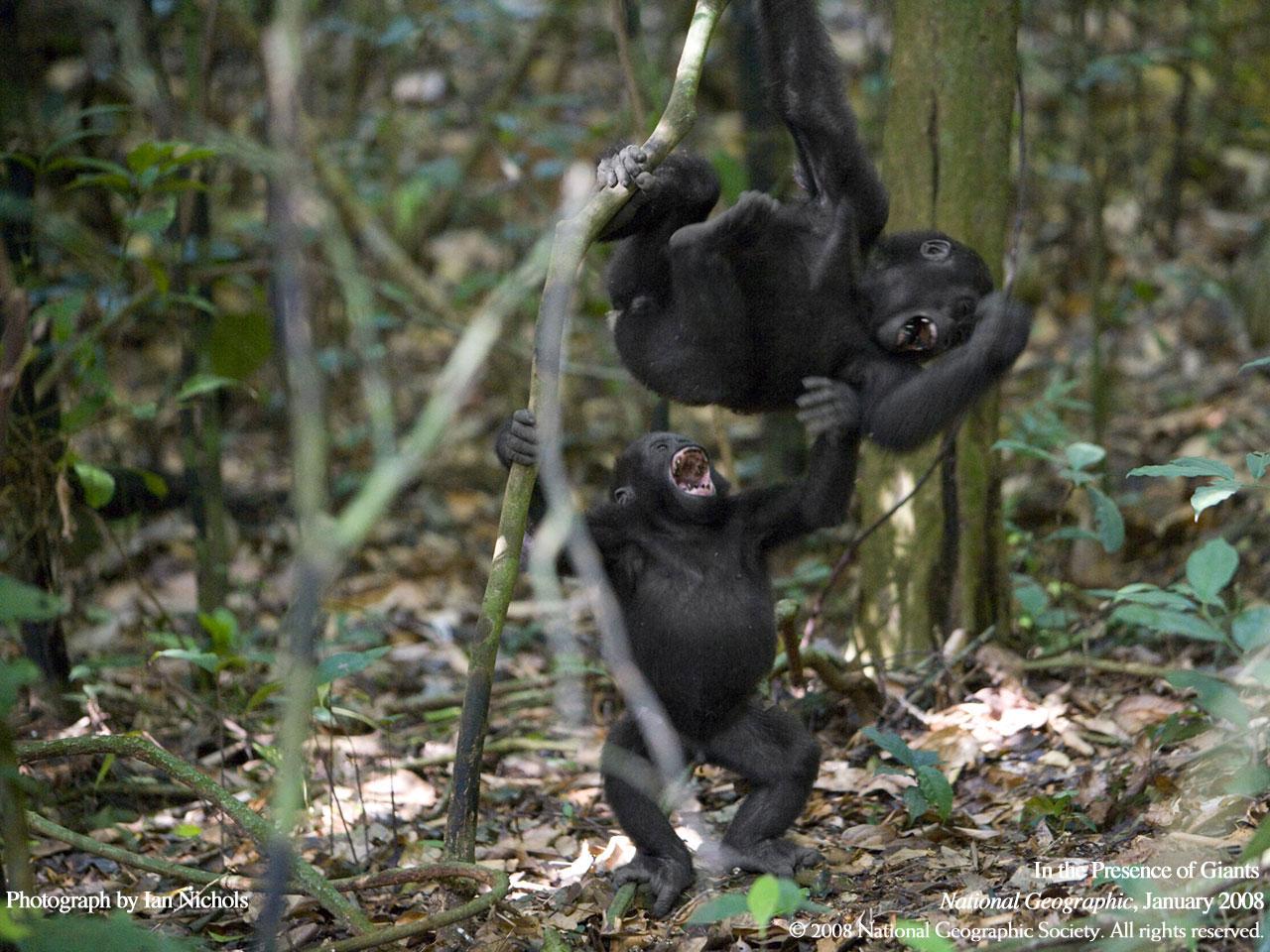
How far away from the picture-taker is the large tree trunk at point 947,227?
17.4 ft

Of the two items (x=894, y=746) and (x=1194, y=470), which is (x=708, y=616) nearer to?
(x=894, y=746)

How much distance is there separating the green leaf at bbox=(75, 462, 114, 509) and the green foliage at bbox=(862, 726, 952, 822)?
10.2ft

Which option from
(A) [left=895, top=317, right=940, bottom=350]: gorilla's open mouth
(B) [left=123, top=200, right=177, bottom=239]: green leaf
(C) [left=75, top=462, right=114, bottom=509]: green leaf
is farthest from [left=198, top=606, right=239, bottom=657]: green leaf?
(A) [left=895, top=317, right=940, bottom=350]: gorilla's open mouth

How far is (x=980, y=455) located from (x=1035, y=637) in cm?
98

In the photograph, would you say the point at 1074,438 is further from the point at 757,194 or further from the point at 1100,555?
the point at 757,194

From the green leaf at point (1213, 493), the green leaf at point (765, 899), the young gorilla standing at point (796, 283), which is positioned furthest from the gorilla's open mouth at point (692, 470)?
the green leaf at point (765, 899)

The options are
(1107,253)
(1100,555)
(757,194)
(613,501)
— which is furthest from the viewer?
(1107,253)

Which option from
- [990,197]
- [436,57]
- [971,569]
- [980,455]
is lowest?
[971,569]

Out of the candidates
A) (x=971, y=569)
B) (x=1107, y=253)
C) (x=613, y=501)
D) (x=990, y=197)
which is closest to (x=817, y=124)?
(x=990, y=197)

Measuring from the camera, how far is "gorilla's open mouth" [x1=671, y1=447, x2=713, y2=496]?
4.73m

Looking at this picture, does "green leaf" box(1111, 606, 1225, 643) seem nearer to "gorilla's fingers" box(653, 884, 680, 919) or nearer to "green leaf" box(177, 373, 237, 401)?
"gorilla's fingers" box(653, 884, 680, 919)

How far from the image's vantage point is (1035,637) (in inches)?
233

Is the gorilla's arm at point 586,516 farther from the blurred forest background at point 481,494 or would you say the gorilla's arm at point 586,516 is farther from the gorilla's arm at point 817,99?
the gorilla's arm at point 817,99

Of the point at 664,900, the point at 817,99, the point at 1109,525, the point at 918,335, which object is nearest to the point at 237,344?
the point at 817,99
